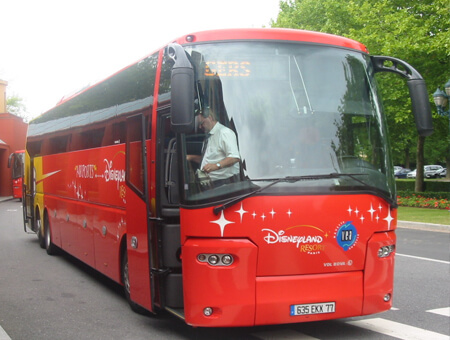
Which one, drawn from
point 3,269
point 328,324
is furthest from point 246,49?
point 3,269

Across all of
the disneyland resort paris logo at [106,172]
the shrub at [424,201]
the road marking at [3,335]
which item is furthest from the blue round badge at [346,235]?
the shrub at [424,201]

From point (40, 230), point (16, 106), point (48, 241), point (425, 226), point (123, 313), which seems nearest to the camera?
point (123, 313)

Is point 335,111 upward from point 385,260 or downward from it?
upward

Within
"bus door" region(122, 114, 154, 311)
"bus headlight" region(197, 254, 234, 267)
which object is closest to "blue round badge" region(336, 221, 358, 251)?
"bus headlight" region(197, 254, 234, 267)

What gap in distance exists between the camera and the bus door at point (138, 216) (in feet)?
23.2

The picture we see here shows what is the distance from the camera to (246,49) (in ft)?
20.7

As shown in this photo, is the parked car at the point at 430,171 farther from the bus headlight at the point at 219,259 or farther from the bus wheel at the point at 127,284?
the bus headlight at the point at 219,259

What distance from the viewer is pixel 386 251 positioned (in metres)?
6.44

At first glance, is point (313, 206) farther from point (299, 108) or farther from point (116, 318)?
point (116, 318)

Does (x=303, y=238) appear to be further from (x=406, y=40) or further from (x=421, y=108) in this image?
(x=406, y=40)

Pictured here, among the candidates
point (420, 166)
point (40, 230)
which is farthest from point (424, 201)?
point (40, 230)

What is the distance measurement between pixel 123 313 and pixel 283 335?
7.67ft

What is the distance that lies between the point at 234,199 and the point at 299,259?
2.82ft

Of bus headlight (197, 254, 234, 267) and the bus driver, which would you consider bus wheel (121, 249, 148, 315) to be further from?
the bus driver
